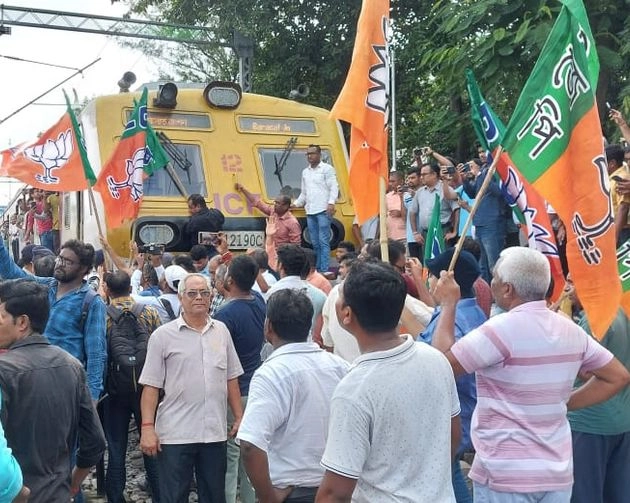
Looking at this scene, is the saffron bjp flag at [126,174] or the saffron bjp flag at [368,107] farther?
the saffron bjp flag at [126,174]

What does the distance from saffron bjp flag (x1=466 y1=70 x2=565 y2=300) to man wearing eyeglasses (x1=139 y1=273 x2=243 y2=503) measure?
5.70ft

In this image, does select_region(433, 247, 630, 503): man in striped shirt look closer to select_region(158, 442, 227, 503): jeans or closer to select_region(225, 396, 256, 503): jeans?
select_region(158, 442, 227, 503): jeans

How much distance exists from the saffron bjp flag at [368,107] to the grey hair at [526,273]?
1.58 meters

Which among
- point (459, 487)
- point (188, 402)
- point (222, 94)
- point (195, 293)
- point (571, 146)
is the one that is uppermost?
point (222, 94)

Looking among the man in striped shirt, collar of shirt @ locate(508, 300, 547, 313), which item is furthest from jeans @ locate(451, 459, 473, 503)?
collar of shirt @ locate(508, 300, 547, 313)

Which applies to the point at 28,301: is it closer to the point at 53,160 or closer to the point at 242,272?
the point at 242,272

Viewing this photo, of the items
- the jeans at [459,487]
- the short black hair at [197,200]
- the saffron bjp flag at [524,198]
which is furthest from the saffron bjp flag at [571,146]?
the short black hair at [197,200]

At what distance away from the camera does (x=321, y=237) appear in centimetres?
933

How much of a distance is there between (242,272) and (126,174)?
374 cm

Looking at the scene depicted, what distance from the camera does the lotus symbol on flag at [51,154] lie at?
8117 mm

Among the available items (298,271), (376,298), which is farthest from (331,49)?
(376,298)

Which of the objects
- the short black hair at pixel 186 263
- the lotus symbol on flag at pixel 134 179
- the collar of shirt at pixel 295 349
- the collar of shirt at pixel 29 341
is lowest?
the collar of shirt at pixel 295 349

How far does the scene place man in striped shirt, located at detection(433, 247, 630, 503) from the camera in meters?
3.14

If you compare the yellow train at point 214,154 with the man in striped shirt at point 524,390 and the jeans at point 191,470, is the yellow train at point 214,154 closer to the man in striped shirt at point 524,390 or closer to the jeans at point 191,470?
the jeans at point 191,470
